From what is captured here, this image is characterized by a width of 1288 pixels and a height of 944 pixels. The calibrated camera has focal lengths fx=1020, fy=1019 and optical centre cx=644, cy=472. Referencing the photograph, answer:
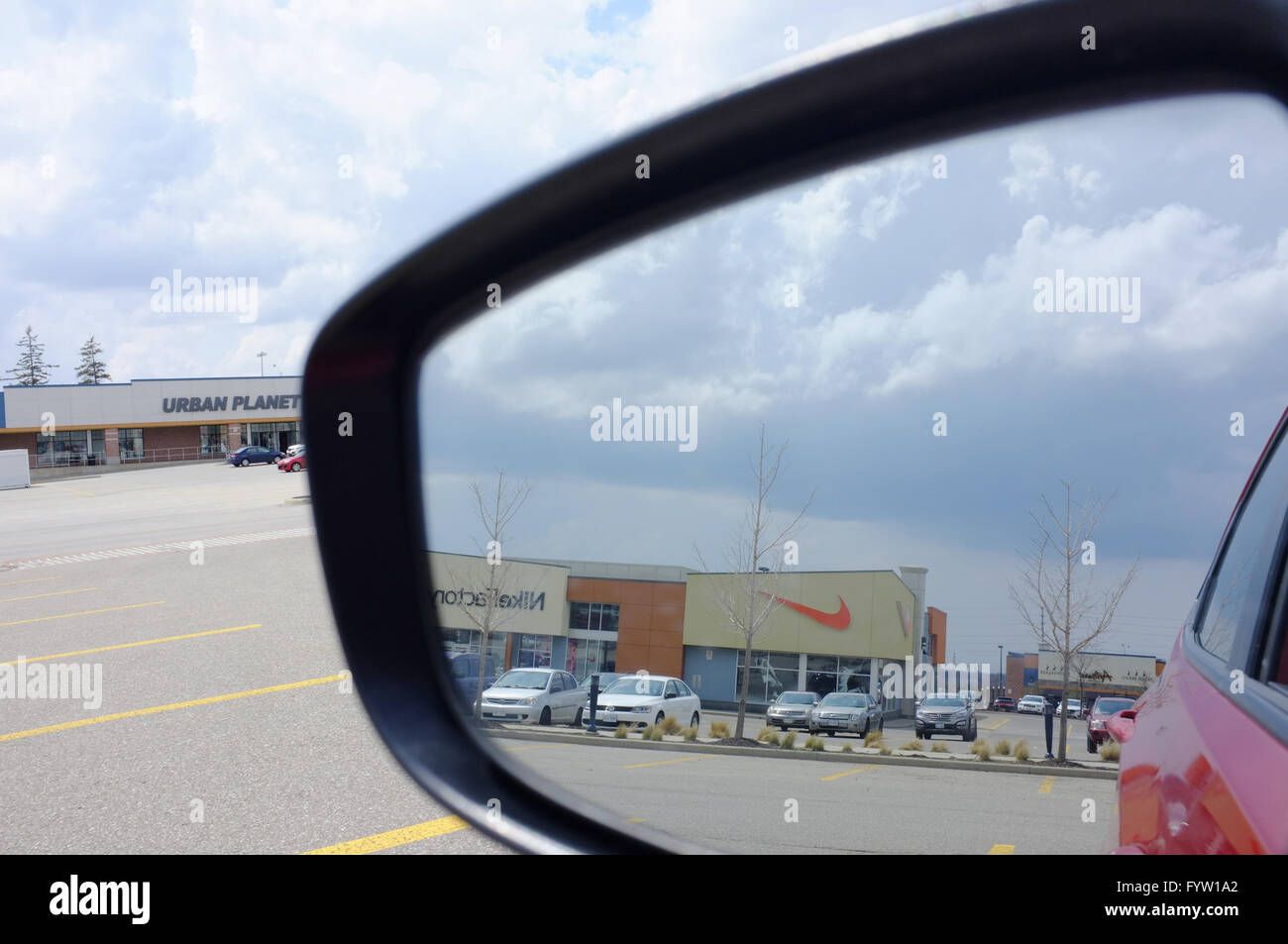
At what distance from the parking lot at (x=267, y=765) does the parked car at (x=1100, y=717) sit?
0.06ft

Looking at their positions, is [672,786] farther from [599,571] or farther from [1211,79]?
[1211,79]

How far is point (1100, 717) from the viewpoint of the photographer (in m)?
1.16

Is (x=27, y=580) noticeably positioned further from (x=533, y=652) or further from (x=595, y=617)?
(x=595, y=617)

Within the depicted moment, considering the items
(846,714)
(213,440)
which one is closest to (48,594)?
(846,714)

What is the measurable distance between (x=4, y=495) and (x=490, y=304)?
50.9 m

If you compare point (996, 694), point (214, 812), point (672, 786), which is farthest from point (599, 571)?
point (214, 812)

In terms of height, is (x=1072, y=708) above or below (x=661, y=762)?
above

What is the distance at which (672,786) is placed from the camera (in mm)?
1488

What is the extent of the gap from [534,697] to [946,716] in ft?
2.58

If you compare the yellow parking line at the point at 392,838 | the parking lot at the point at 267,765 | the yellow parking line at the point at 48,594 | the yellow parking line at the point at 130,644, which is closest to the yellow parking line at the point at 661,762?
the parking lot at the point at 267,765

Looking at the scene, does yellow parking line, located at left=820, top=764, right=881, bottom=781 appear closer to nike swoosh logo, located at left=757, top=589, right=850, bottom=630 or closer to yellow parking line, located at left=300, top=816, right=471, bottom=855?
nike swoosh logo, located at left=757, top=589, right=850, bottom=630

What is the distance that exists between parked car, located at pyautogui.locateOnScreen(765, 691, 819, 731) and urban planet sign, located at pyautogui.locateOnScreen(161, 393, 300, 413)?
235 ft
